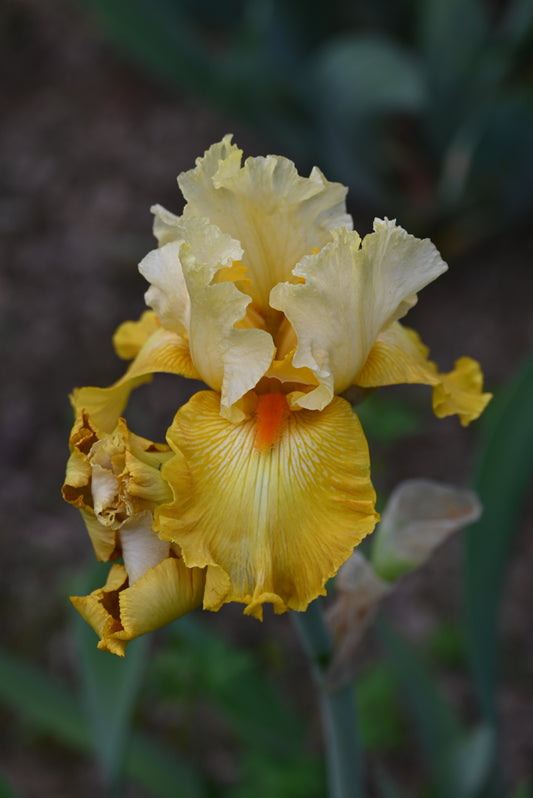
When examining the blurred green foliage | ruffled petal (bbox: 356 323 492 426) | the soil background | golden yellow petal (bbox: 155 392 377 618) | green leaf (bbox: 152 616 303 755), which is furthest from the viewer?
the blurred green foliage

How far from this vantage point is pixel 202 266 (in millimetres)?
764

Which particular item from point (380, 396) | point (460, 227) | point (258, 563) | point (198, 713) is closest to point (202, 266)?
point (258, 563)

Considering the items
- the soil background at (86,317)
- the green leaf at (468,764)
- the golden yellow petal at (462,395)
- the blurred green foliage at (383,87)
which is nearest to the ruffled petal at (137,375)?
the golden yellow petal at (462,395)

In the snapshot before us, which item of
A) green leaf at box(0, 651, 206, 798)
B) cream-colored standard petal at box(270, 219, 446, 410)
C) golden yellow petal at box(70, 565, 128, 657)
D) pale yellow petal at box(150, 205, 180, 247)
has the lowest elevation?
green leaf at box(0, 651, 206, 798)

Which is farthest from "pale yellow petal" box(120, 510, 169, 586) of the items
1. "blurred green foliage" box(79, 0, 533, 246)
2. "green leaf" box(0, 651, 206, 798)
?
"blurred green foliage" box(79, 0, 533, 246)

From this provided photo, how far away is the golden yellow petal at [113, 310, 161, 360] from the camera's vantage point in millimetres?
1009

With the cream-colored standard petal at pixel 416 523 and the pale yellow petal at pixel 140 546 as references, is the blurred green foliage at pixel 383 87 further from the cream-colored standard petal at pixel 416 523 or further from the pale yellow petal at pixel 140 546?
the pale yellow petal at pixel 140 546

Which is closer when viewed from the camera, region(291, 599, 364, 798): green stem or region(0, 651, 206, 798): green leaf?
region(291, 599, 364, 798): green stem

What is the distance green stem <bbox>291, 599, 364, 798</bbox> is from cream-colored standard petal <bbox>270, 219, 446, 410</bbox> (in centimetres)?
29

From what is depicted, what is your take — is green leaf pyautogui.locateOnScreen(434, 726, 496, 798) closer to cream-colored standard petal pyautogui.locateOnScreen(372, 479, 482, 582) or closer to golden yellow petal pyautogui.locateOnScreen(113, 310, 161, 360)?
cream-colored standard petal pyautogui.locateOnScreen(372, 479, 482, 582)

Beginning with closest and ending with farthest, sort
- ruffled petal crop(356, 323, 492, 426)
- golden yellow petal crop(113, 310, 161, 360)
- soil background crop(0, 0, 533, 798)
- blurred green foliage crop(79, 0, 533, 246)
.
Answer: ruffled petal crop(356, 323, 492, 426)
golden yellow petal crop(113, 310, 161, 360)
soil background crop(0, 0, 533, 798)
blurred green foliage crop(79, 0, 533, 246)

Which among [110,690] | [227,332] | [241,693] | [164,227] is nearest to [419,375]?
[227,332]

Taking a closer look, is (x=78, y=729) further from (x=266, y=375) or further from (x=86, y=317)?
(x=86, y=317)

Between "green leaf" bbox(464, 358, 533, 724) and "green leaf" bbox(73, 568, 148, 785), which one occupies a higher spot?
"green leaf" bbox(464, 358, 533, 724)
